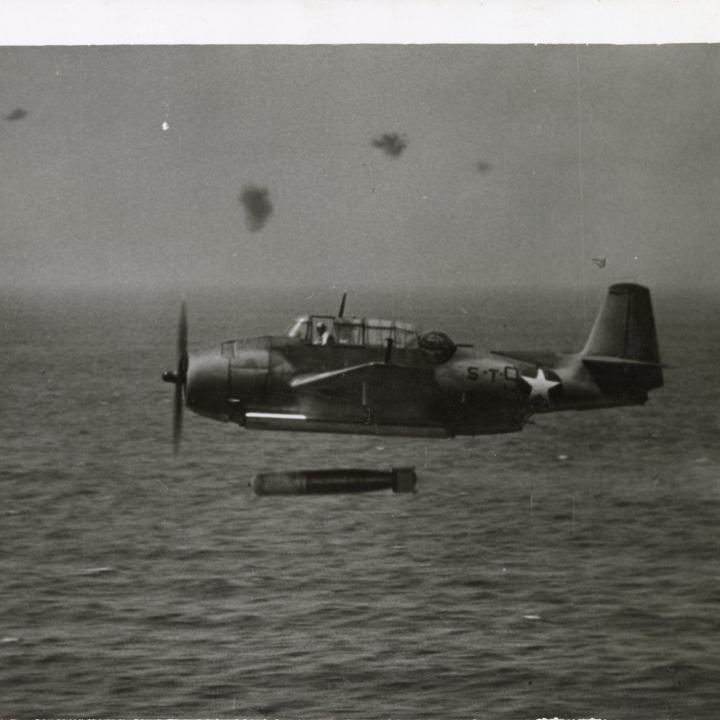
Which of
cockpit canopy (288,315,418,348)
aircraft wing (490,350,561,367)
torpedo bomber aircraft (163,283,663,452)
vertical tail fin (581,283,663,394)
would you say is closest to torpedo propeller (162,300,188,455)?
torpedo bomber aircraft (163,283,663,452)

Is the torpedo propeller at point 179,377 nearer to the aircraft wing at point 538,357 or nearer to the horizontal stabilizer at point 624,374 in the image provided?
the aircraft wing at point 538,357

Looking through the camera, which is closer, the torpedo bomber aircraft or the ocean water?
the ocean water

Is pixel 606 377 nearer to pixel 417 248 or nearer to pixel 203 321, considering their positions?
pixel 417 248

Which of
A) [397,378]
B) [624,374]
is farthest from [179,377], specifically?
[624,374]

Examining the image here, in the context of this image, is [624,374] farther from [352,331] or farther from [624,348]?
[352,331]

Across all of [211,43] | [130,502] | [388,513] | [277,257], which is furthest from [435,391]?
[211,43]

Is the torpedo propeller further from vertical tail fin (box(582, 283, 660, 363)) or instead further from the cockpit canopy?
vertical tail fin (box(582, 283, 660, 363))

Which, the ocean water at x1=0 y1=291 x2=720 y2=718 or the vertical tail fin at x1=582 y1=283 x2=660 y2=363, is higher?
the vertical tail fin at x1=582 y1=283 x2=660 y2=363
